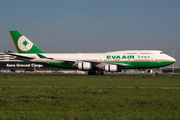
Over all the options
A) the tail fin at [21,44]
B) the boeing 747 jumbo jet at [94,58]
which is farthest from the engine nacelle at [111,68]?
the tail fin at [21,44]

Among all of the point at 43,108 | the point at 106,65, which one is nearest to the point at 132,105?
the point at 43,108

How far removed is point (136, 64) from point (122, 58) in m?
3.49

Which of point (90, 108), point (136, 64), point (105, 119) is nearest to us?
point (105, 119)

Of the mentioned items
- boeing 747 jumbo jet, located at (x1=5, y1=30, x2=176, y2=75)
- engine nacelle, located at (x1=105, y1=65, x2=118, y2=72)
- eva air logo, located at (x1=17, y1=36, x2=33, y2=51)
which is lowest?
engine nacelle, located at (x1=105, y1=65, x2=118, y2=72)

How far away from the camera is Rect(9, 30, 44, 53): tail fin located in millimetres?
57219

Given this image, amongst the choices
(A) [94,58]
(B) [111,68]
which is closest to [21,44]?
(A) [94,58]

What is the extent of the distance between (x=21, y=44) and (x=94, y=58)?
754 inches

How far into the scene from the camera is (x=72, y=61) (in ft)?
173

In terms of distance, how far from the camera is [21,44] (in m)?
57.4

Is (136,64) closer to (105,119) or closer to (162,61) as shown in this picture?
(162,61)

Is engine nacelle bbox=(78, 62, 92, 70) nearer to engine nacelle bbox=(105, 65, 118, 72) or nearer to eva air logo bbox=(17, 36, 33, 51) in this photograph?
engine nacelle bbox=(105, 65, 118, 72)

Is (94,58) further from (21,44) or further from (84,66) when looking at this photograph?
(21,44)

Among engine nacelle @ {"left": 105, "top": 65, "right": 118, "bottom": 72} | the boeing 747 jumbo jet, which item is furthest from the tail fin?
engine nacelle @ {"left": 105, "top": 65, "right": 118, "bottom": 72}

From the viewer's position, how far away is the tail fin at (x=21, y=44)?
2253 inches
